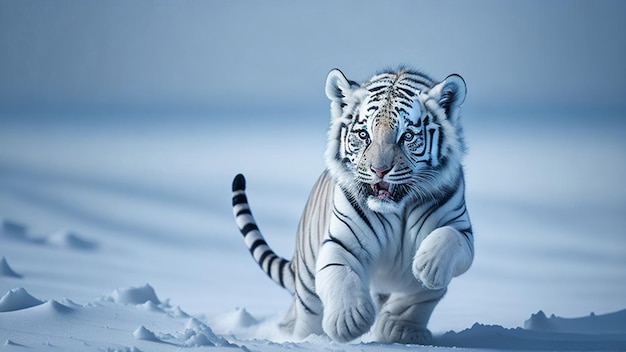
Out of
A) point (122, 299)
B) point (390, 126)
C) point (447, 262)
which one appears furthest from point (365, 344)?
point (122, 299)

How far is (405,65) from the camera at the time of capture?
3.30m

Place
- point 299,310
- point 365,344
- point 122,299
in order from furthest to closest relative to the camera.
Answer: point 122,299
point 299,310
point 365,344

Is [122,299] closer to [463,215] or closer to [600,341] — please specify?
[463,215]

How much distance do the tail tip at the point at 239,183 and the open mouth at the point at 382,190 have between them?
3.21 ft

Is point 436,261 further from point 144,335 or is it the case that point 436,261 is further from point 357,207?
point 144,335

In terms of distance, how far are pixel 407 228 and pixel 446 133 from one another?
32 cm

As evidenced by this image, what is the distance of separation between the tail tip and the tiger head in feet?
2.50

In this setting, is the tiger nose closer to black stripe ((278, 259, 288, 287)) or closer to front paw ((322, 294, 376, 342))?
front paw ((322, 294, 376, 342))

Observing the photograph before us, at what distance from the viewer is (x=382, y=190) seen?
3.02m

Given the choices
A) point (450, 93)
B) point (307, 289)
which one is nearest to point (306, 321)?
point (307, 289)

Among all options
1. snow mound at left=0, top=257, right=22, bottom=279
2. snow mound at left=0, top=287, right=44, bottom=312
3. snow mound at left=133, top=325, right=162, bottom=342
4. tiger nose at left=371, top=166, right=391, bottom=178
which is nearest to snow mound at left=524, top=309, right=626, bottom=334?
tiger nose at left=371, top=166, right=391, bottom=178

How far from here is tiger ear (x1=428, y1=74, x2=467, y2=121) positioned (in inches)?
121

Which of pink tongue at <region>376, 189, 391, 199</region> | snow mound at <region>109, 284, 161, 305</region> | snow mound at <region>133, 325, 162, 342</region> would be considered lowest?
snow mound at <region>133, 325, 162, 342</region>

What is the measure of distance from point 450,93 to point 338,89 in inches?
14.3
